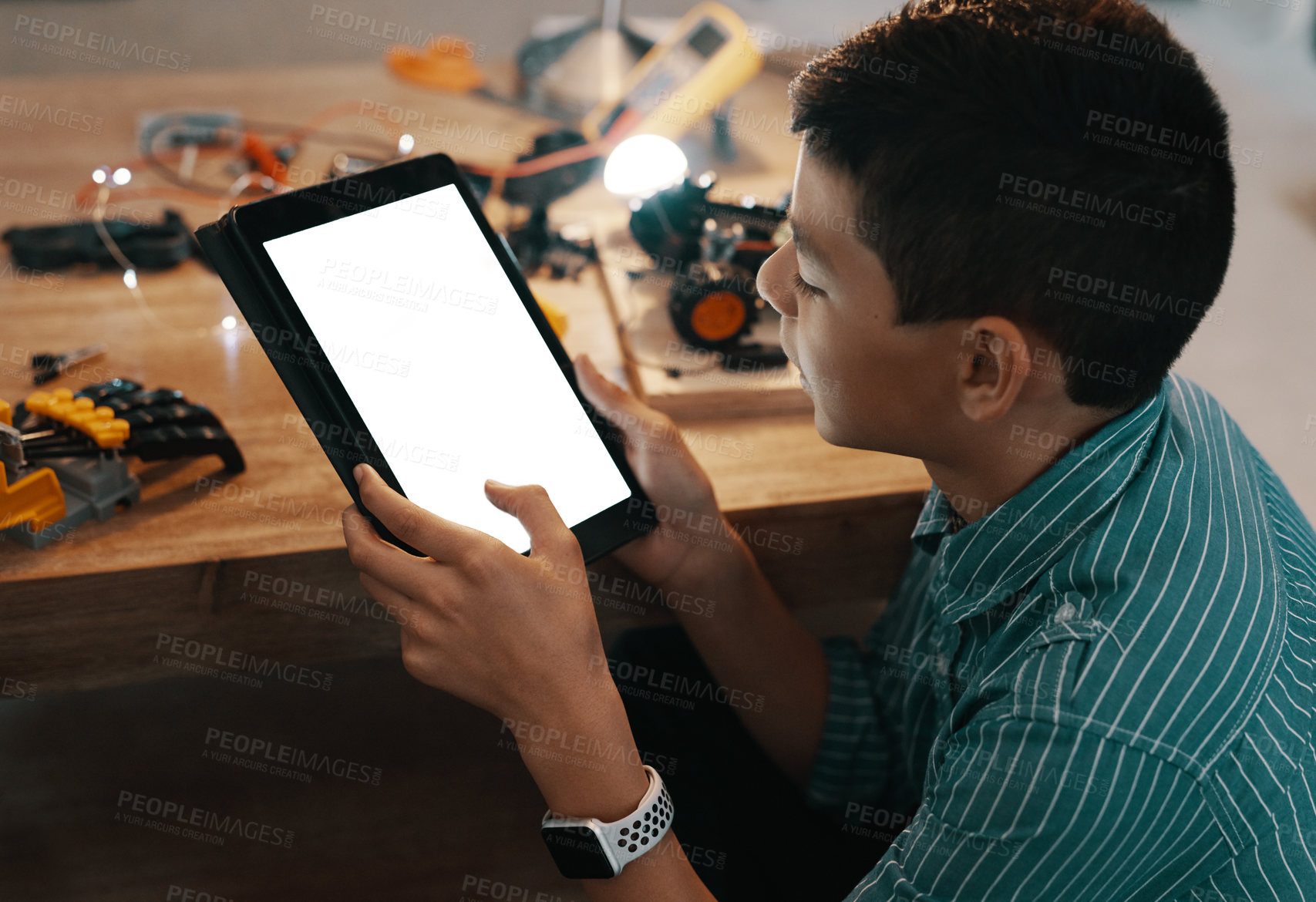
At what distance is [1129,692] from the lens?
1.97 ft

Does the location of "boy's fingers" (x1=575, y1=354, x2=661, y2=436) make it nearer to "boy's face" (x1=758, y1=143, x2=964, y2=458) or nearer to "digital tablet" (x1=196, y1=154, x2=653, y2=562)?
"digital tablet" (x1=196, y1=154, x2=653, y2=562)

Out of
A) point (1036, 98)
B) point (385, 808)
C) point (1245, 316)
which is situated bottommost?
point (385, 808)

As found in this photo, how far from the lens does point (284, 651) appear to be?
2.96ft

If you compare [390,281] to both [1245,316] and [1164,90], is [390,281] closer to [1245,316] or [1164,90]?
[1164,90]

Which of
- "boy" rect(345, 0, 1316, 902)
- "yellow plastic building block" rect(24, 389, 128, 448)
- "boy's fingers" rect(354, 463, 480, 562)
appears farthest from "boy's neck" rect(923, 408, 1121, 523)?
"yellow plastic building block" rect(24, 389, 128, 448)

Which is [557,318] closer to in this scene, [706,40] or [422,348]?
[422,348]

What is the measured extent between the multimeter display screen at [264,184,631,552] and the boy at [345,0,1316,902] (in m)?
0.07

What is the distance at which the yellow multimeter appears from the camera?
4.71 feet

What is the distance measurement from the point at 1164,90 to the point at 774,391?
1.64 feet

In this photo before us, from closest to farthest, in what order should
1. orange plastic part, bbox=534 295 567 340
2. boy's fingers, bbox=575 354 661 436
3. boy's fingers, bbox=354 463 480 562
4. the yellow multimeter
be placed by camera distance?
boy's fingers, bbox=354 463 480 562, boy's fingers, bbox=575 354 661 436, orange plastic part, bbox=534 295 567 340, the yellow multimeter

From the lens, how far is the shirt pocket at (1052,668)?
2.01 feet

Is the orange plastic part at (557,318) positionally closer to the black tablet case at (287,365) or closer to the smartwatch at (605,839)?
the black tablet case at (287,365)

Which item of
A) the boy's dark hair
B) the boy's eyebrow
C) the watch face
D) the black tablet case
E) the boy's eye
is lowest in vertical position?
the watch face

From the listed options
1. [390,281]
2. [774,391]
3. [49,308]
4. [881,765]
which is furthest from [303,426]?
[881,765]
